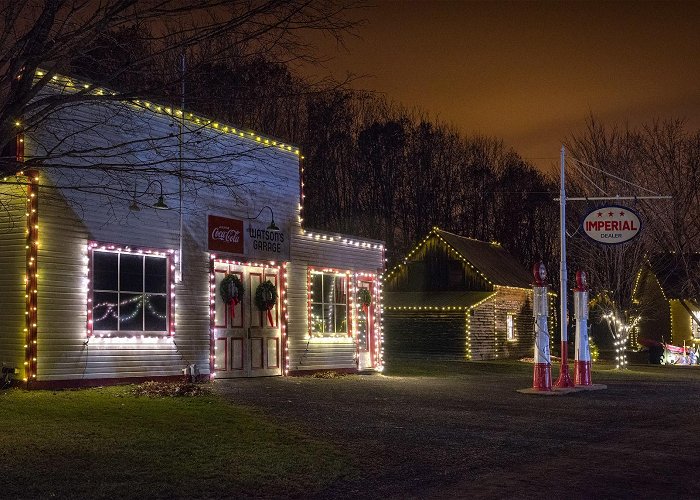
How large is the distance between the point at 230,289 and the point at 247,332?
136 centimetres

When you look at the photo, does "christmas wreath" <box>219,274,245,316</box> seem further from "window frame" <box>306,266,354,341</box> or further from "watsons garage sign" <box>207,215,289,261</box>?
"window frame" <box>306,266,354,341</box>

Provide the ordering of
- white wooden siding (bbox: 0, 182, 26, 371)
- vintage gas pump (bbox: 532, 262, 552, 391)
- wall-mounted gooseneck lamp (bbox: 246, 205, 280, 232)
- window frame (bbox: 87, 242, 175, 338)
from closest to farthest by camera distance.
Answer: white wooden siding (bbox: 0, 182, 26, 371)
window frame (bbox: 87, 242, 175, 338)
vintage gas pump (bbox: 532, 262, 552, 391)
wall-mounted gooseneck lamp (bbox: 246, 205, 280, 232)

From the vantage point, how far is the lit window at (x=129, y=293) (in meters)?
15.9

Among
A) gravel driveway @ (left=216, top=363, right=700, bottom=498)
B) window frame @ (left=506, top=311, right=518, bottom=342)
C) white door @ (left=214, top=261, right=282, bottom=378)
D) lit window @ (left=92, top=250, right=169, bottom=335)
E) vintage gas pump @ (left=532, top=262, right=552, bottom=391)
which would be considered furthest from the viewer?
window frame @ (left=506, top=311, right=518, bottom=342)

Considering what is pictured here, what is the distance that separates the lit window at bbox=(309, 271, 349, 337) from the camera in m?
21.2

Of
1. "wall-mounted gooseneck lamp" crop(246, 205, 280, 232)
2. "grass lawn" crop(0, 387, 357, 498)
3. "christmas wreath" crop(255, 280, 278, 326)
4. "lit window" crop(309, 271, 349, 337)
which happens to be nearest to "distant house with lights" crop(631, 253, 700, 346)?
"lit window" crop(309, 271, 349, 337)

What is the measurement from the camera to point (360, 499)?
25.0ft

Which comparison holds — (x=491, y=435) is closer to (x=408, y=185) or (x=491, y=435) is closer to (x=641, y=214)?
(x=641, y=214)

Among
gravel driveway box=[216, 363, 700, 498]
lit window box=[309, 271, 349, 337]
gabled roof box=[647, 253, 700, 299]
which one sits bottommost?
gravel driveway box=[216, 363, 700, 498]

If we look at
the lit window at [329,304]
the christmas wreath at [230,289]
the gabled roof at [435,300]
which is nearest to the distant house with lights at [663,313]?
the gabled roof at [435,300]

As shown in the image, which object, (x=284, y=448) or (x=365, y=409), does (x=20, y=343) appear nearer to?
(x=365, y=409)

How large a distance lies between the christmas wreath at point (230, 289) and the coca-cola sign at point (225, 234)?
61 centimetres

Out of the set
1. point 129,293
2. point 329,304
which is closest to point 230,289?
point 129,293

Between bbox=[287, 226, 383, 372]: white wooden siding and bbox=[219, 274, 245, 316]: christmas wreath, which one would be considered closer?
bbox=[219, 274, 245, 316]: christmas wreath
